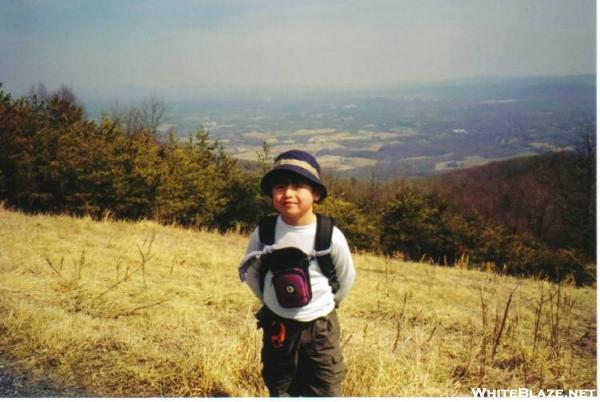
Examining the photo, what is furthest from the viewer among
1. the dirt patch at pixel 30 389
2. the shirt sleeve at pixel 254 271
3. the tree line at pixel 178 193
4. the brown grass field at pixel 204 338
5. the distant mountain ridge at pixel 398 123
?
the distant mountain ridge at pixel 398 123

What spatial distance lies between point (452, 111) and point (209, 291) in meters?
23.6

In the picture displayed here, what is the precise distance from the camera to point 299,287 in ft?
5.68

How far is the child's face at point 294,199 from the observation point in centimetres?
175

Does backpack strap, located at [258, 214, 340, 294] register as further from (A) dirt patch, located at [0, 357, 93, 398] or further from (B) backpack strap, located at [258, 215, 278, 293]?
(A) dirt patch, located at [0, 357, 93, 398]

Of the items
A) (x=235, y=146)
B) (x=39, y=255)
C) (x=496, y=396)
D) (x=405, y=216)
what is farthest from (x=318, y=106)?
(x=496, y=396)

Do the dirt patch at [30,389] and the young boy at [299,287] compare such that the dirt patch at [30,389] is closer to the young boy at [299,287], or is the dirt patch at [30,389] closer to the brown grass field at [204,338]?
the brown grass field at [204,338]

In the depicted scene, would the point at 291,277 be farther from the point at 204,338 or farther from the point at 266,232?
the point at 204,338

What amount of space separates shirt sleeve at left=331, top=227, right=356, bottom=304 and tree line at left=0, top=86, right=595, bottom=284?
8004 millimetres

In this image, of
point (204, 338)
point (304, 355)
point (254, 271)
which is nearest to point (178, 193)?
point (204, 338)

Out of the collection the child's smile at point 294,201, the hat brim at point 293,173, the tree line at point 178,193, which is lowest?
the tree line at point 178,193

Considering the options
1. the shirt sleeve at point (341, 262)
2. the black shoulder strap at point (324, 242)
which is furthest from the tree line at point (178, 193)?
the black shoulder strap at point (324, 242)

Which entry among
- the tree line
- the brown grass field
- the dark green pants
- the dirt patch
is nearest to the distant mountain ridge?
the tree line

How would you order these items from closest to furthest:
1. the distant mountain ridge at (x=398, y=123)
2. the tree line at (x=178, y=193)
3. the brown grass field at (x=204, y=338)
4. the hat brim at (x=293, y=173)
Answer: the hat brim at (x=293, y=173), the brown grass field at (x=204, y=338), the tree line at (x=178, y=193), the distant mountain ridge at (x=398, y=123)

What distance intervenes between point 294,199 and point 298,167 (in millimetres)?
131
